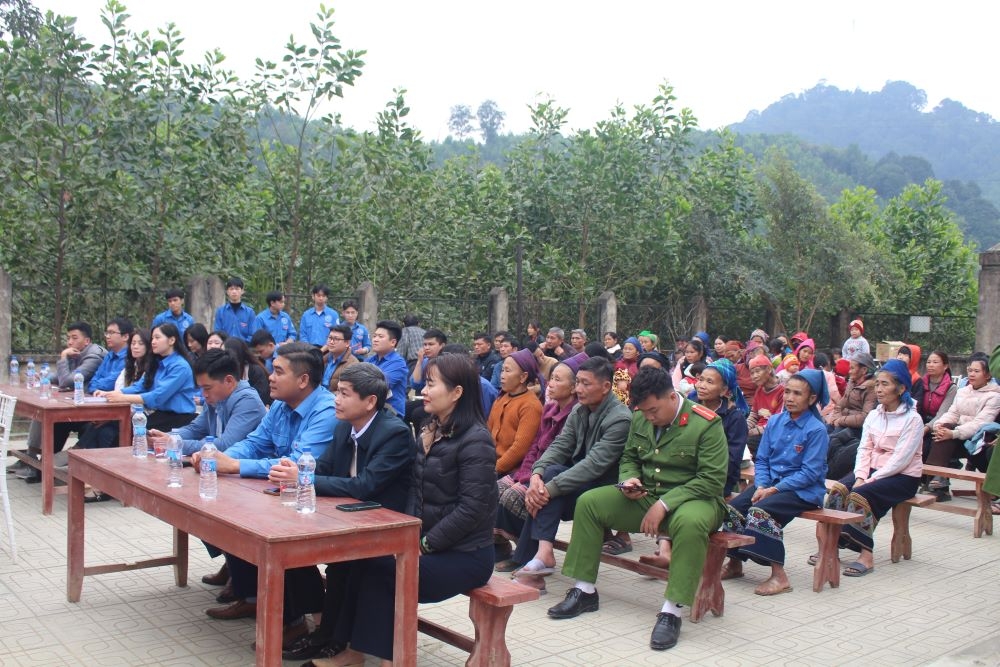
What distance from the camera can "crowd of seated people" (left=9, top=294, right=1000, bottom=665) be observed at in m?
4.26

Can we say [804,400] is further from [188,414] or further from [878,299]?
[878,299]

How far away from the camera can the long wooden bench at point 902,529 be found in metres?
6.75

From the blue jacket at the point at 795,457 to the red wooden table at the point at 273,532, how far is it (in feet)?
9.90

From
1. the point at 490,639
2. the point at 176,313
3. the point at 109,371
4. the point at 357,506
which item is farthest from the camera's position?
the point at 176,313

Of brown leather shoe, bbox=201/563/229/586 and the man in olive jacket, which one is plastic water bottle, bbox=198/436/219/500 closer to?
brown leather shoe, bbox=201/563/229/586

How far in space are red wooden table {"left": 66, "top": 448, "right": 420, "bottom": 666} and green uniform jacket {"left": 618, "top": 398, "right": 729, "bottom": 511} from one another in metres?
1.87

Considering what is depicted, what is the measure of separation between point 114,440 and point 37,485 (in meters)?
1.23

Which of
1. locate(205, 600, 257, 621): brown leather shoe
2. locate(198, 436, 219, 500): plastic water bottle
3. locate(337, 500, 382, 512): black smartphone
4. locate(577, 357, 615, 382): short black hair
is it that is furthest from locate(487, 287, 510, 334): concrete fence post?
locate(337, 500, 382, 512): black smartphone

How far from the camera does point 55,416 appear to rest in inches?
284

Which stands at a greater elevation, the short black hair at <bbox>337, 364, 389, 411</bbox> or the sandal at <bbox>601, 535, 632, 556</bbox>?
the short black hair at <bbox>337, 364, 389, 411</bbox>

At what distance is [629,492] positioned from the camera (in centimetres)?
535

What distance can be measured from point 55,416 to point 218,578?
2.46 metres

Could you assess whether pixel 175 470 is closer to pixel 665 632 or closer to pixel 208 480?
pixel 208 480

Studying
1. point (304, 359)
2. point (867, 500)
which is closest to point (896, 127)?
point (867, 500)
